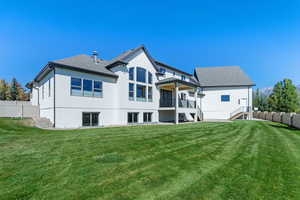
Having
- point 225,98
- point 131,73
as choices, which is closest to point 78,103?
point 131,73

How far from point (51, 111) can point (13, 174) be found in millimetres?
10314

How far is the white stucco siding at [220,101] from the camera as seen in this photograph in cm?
2541

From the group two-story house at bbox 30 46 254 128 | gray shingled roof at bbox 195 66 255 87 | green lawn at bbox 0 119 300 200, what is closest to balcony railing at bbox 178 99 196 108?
two-story house at bbox 30 46 254 128

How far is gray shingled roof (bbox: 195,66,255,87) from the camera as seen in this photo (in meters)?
26.2

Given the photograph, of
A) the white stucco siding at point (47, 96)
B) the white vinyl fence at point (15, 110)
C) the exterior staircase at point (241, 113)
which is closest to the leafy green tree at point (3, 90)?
the white vinyl fence at point (15, 110)

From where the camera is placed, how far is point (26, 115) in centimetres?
1452

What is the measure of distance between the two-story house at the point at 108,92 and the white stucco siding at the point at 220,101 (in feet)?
5.15

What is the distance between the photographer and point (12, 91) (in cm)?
4078

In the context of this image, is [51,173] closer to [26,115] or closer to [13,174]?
[13,174]

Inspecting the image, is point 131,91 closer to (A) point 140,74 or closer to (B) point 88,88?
(A) point 140,74

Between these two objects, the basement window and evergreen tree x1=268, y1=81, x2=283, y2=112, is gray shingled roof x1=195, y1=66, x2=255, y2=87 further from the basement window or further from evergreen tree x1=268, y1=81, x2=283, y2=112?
the basement window

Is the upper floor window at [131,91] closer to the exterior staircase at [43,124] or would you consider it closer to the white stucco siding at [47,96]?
the white stucco siding at [47,96]

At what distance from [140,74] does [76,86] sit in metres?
7.15

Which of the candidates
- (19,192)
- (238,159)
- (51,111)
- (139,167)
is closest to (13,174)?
(19,192)
